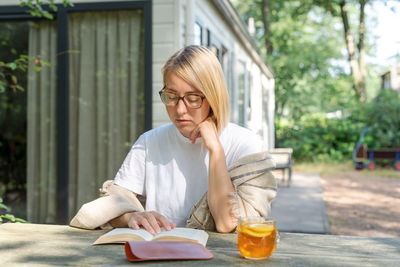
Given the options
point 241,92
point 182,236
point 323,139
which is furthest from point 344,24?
point 182,236

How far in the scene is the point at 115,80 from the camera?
184 inches

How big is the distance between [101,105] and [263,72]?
9.02 meters

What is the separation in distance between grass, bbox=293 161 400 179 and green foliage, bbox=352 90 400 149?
96 cm

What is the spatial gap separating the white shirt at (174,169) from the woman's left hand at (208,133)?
107mm

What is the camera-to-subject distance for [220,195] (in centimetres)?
184

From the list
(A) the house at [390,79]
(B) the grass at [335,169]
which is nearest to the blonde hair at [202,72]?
(B) the grass at [335,169]

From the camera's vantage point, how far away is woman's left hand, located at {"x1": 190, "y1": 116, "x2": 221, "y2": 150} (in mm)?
1912

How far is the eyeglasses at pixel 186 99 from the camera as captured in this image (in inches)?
75.3

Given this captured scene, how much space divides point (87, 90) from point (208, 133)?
3.08 metres

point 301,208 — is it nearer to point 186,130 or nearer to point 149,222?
point 186,130

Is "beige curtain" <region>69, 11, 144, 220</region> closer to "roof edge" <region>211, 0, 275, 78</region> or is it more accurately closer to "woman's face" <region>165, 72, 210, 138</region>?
"roof edge" <region>211, 0, 275, 78</region>

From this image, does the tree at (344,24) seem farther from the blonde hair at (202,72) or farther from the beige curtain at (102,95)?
the blonde hair at (202,72)

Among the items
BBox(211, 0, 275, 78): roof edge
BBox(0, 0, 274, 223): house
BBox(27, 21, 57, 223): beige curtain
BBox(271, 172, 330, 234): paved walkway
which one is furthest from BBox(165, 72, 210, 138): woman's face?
BBox(211, 0, 275, 78): roof edge

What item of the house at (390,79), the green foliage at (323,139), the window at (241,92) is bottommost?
the green foliage at (323,139)
